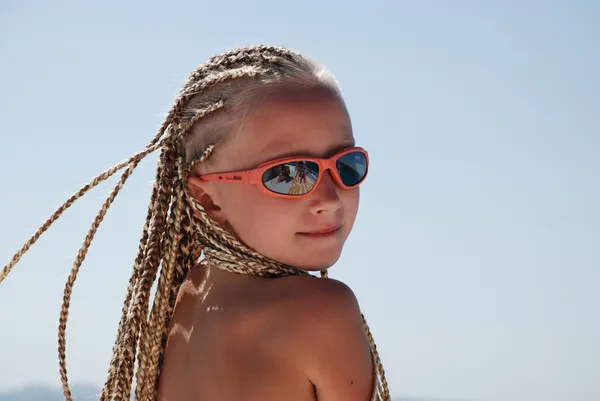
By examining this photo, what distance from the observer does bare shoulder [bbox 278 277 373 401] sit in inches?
134

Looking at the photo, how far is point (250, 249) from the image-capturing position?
3688mm

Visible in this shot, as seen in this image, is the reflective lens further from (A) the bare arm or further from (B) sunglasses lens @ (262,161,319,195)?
(A) the bare arm

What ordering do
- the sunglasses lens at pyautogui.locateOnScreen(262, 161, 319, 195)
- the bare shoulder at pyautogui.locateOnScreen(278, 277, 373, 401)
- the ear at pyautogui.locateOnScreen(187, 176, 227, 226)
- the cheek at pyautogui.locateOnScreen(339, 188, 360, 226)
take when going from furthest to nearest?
the ear at pyautogui.locateOnScreen(187, 176, 227, 226) → the cheek at pyautogui.locateOnScreen(339, 188, 360, 226) → the sunglasses lens at pyautogui.locateOnScreen(262, 161, 319, 195) → the bare shoulder at pyautogui.locateOnScreen(278, 277, 373, 401)

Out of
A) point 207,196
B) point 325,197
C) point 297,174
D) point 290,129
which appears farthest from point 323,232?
point 207,196

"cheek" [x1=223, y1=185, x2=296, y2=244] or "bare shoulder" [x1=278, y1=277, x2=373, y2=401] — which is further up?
"cheek" [x1=223, y1=185, x2=296, y2=244]

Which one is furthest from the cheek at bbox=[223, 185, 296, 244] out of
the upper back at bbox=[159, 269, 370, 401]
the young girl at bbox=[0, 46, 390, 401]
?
the upper back at bbox=[159, 269, 370, 401]

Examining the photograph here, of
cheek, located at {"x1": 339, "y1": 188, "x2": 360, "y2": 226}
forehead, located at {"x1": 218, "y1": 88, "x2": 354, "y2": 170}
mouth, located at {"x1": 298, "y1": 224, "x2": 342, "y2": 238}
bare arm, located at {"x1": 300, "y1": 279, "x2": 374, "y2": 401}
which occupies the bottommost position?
bare arm, located at {"x1": 300, "y1": 279, "x2": 374, "y2": 401}

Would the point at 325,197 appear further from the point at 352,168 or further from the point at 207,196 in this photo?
the point at 207,196

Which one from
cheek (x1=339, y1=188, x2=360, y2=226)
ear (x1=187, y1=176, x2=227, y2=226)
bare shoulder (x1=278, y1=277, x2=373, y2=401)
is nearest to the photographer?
bare shoulder (x1=278, y1=277, x2=373, y2=401)

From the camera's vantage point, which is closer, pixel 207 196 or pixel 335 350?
pixel 335 350

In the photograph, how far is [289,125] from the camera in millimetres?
3605

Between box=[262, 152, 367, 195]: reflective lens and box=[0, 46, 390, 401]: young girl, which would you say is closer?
box=[0, 46, 390, 401]: young girl

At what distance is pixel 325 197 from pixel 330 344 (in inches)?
19.6

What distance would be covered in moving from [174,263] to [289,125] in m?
0.76
